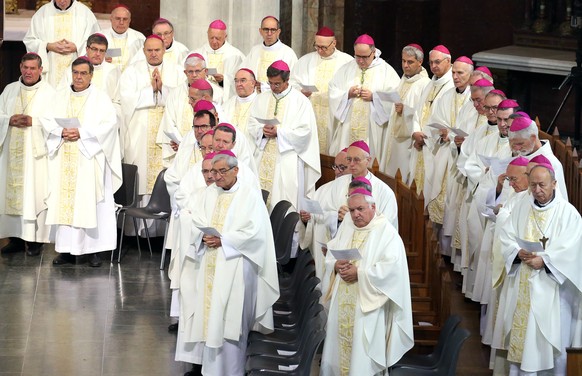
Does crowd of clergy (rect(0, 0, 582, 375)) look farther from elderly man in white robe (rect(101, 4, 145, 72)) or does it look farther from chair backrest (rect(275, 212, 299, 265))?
chair backrest (rect(275, 212, 299, 265))

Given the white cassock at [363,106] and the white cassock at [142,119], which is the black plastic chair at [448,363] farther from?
the white cassock at [142,119]

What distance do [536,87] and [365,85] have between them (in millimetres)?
4451

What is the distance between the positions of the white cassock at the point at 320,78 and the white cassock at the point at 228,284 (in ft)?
15.6

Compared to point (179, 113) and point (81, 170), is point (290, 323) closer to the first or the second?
point (81, 170)

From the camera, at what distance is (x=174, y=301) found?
41.6ft

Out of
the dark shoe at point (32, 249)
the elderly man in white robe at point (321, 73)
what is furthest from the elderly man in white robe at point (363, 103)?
the dark shoe at point (32, 249)

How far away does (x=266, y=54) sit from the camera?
16406mm

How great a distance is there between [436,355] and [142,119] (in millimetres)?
5936

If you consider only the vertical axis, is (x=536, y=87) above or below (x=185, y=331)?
above

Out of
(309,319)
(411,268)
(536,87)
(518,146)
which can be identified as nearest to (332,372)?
(309,319)

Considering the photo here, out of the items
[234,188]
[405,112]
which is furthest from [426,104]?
[234,188]

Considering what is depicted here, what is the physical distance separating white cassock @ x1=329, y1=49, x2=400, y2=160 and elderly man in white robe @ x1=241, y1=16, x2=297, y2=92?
846 millimetres

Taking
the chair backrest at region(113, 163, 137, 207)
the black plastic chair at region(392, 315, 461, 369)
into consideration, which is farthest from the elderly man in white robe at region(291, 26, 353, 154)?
the black plastic chair at region(392, 315, 461, 369)

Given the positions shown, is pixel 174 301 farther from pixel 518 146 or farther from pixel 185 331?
pixel 518 146
